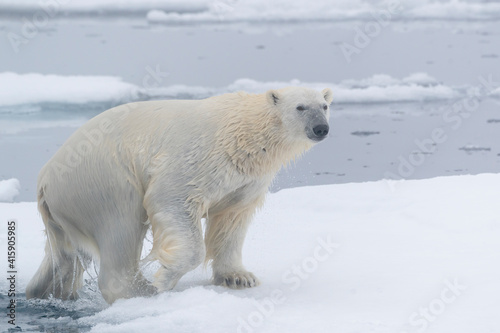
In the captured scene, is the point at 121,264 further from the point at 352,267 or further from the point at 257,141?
the point at 352,267

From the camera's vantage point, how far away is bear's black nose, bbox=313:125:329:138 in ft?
12.0

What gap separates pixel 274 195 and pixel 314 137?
275 cm

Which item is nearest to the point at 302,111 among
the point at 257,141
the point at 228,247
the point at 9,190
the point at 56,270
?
the point at 257,141

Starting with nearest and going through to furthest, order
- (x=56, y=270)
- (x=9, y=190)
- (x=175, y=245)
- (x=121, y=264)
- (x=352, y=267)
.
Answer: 1. (x=175, y=245)
2. (x=121, y=264)
3. (x=56, y=270)
4. (x=352, y=267)
5. (x=9, y=190)

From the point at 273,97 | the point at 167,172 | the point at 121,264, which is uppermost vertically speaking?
the point at 273,97

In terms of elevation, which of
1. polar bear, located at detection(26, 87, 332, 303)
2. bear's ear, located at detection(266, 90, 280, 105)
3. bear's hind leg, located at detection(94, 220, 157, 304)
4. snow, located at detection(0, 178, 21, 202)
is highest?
snow, located at detection(0, 178, 21, 202)

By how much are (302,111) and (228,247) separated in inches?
38.4

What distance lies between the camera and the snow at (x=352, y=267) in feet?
11.2

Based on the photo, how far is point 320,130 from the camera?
3.68m

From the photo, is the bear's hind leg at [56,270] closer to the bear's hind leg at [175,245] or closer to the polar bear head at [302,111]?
the bear's hind leg at [175,245]

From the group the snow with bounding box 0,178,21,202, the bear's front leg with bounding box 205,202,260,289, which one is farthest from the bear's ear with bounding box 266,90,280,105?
the snow with bounding box 0,178,21,202

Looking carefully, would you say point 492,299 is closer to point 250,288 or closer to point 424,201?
point 250,288

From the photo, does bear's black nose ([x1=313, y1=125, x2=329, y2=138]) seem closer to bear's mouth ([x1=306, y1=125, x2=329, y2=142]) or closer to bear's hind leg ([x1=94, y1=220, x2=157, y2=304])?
bear's mouth ([x1=306, y1=125, x2=329, y2=142])

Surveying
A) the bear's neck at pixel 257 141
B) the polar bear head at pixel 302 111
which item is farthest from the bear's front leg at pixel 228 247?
the polar bear head at pixel 302 111
